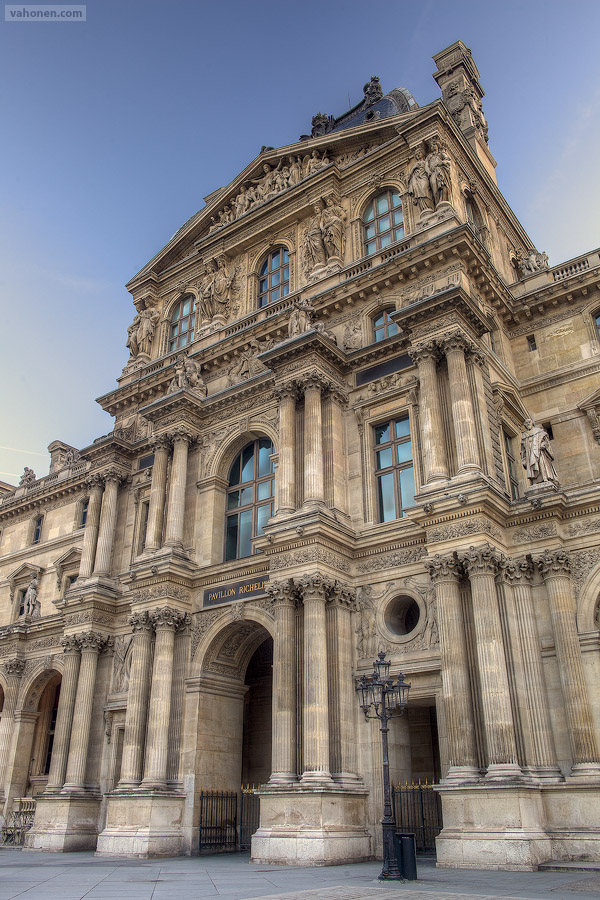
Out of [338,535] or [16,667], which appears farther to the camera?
[16,667]

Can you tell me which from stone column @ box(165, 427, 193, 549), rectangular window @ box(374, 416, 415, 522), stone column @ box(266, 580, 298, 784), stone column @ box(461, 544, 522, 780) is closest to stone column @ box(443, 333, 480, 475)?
rectangular window @ box(374, 416, 415, 522)

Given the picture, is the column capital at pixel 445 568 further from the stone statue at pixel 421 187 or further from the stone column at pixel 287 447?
the stone statue at pixel 421 187

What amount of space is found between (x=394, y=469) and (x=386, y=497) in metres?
1.00

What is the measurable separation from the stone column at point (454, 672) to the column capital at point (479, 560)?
1.40 feet

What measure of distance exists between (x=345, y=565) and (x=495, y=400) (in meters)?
7.53

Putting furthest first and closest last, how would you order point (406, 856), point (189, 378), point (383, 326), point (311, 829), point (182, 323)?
point (182, 323), point (189, 378), point (383, 326), point (311, 829), point (406, 856)

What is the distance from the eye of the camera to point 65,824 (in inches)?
1054

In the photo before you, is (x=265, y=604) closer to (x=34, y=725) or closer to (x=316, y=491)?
(x=316, y=491)

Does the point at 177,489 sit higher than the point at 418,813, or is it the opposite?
the point at 177,489

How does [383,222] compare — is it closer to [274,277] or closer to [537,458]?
[274,277]

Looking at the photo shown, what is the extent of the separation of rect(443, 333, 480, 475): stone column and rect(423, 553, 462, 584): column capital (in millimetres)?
2621

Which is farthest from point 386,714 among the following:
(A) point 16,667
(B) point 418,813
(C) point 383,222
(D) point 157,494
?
(A) point 16,667

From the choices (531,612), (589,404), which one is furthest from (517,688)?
(589,404)

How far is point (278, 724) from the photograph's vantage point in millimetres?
21906
